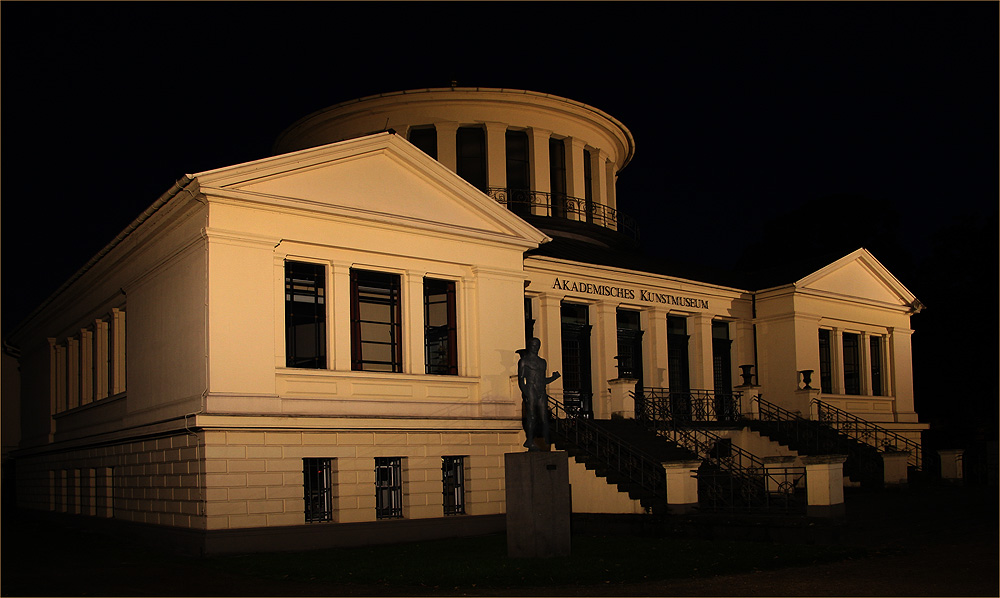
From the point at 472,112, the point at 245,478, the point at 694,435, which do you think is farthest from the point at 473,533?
the point at 472,112

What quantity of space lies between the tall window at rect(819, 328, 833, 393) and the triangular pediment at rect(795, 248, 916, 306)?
1.43 meters

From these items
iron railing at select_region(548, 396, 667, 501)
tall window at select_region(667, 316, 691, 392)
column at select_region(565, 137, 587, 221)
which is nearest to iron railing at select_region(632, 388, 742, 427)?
tall window at select_region(667, 316, 691, 392)

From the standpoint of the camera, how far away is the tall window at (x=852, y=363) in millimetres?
34062

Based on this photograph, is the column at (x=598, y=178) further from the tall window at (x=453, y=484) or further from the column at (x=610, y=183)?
the tall window at (x=453, y=484)

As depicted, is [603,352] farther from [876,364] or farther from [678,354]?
[876,364]

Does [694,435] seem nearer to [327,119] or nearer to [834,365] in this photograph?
[834,365]

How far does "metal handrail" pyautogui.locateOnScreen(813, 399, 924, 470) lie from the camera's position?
1204 inches

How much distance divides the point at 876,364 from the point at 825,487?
17062 millimetres

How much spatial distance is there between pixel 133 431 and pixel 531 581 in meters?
12.4

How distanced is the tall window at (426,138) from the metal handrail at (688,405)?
1033cm

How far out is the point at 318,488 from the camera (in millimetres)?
21578

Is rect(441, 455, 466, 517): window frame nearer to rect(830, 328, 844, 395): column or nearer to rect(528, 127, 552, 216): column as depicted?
rect(528, 127, 552, 216): column

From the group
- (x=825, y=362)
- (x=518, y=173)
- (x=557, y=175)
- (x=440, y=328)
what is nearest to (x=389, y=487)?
(x=440, y=328)

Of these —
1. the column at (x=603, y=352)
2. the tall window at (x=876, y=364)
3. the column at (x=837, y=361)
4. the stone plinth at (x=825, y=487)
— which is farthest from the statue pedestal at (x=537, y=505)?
the tall window at (x=876, y=364)
